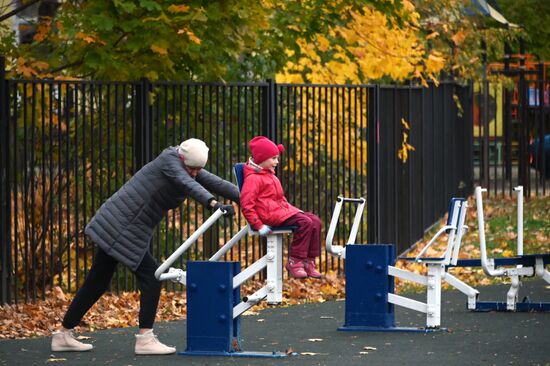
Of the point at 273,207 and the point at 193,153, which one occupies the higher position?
the point at 193,153

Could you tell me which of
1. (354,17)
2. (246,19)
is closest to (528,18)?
(354,17)

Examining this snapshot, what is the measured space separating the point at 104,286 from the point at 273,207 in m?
1.29

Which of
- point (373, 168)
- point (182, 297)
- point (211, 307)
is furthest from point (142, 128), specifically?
point (211, 307)

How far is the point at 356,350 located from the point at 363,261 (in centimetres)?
124

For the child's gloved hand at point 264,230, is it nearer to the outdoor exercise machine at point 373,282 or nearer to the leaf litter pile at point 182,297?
the outdoor exercise machine at point 373,282

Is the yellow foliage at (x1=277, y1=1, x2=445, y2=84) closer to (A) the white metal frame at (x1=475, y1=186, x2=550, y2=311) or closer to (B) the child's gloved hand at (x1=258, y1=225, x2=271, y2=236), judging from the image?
(A) the white metal frame at (x1=475, y1=186, x2=550, y2=311)

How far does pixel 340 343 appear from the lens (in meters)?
10.7

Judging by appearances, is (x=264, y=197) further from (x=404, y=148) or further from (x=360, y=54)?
(x=360, y=54)

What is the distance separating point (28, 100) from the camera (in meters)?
13.4

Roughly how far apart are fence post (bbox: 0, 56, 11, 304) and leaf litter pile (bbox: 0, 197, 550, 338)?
0.73 feet

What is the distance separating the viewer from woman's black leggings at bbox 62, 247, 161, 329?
1013 cm

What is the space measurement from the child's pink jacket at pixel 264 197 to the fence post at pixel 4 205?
295 centimetres

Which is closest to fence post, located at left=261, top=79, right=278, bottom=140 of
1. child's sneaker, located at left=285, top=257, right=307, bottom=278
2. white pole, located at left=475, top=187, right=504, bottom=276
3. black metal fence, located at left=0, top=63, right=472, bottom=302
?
black metal fence, located at left=0, top=63, right=472, bottom=302

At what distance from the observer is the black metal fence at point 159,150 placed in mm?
12906
